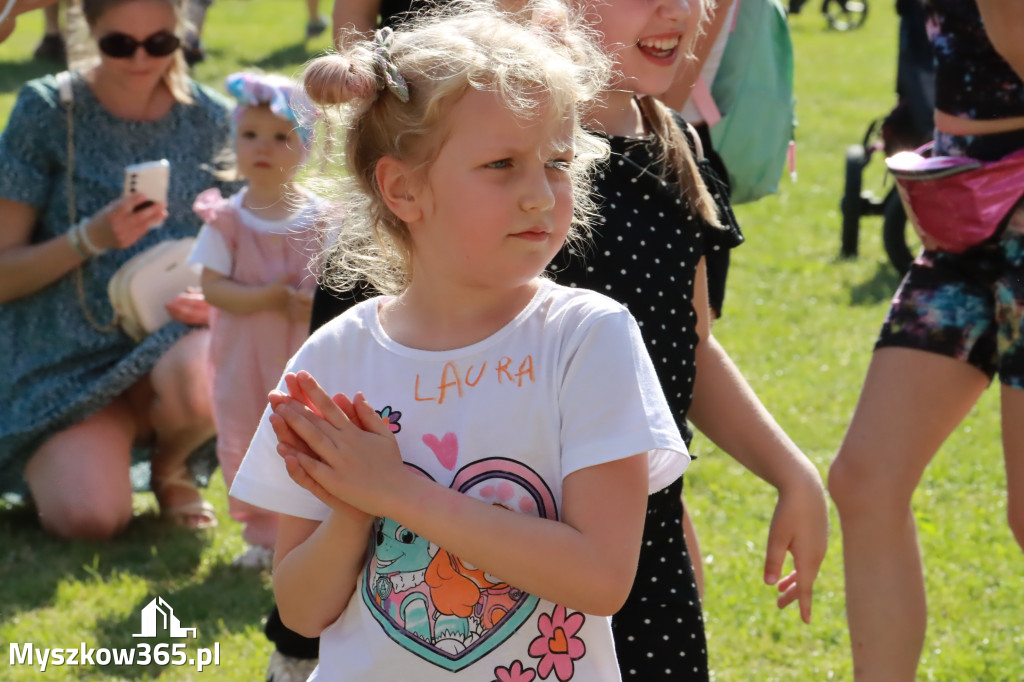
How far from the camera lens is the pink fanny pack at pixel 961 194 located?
2789 millimetres

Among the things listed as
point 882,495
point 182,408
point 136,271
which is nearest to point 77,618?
point 182,408

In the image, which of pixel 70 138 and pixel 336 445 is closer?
pixel 336 445

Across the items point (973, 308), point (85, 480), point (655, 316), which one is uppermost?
point (655, 316)

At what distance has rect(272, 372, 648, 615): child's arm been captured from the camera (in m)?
1.54

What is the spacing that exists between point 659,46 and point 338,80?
0.72 metres

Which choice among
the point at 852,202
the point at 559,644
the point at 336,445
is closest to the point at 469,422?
the point at 336,445

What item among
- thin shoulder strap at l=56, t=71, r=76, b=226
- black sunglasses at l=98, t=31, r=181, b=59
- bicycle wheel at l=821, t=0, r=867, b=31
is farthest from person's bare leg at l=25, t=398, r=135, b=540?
bicycle wheel at l=821, t=0, r=867, b=31

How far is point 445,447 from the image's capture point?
163 cm

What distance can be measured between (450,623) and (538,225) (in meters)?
0.49

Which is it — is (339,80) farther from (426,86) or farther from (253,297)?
(253,297)

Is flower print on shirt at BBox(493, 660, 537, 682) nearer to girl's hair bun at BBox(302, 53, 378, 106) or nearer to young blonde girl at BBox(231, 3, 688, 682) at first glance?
young blonde girl at BBox(231, 3, 688, 682)

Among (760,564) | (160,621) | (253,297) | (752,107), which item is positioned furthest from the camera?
(760,564)

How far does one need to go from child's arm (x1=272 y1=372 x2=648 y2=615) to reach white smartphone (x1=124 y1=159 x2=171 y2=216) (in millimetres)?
2831

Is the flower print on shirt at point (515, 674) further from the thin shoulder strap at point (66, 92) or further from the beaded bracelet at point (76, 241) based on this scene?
the thin shoulder strap at point (66, 92)
